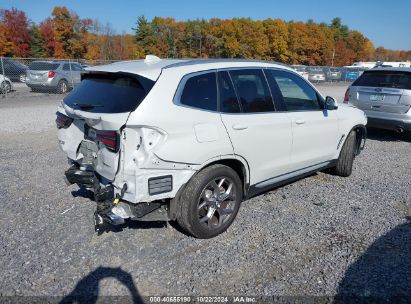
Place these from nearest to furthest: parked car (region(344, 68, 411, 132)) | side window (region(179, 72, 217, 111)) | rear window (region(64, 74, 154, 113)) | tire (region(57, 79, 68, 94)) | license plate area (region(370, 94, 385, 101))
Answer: rear window (region(64, 74, 154, 113)), side window (region(179, 72, 217, 111)), parked car (region(344, 68, 411, 132)), license plate area (region(370, 94, 385, 101)), tire (region(57, 79, 68, 94))

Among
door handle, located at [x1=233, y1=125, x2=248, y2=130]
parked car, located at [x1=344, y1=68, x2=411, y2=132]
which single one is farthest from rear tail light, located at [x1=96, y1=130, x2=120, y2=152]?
parked car, located at [x1=344, y1=68, x2=411, y2=132]

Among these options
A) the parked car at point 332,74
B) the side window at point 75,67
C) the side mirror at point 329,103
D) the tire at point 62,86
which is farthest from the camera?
the parked car at point 332,74

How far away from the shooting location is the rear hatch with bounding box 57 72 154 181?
3.15 metres

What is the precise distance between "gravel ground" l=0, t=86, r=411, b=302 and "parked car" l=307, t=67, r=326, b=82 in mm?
28272

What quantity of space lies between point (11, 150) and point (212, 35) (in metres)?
69.2

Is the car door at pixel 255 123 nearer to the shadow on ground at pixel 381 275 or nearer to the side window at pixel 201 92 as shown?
the side window at pixel 201 92

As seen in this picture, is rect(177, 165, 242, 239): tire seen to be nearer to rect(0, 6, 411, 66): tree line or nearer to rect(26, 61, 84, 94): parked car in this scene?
rect(26, 61, 84, 94): parked car

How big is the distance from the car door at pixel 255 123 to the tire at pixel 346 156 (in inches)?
61.1

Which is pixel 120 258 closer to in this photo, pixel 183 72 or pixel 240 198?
pixel 240 198

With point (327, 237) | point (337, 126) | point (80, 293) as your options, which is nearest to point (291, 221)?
point (327, 237)

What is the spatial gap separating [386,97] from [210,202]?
6.03 m

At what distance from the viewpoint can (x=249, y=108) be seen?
3939 mm

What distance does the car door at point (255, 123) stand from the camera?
3.73m

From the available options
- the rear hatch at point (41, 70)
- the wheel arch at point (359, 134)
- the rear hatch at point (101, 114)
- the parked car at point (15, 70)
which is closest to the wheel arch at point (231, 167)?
the rear hatch at point (101, 114)
